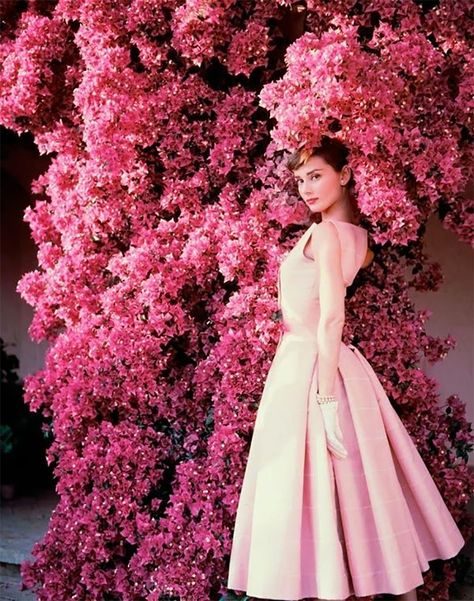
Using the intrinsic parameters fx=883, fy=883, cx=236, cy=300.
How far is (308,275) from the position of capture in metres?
3.84

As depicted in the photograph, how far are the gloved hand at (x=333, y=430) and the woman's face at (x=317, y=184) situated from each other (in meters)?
0.91

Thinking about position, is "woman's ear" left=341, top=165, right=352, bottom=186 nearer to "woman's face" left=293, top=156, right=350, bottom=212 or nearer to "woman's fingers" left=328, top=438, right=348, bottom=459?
"woman's face" left=293, top=156, right=350, bottom=212

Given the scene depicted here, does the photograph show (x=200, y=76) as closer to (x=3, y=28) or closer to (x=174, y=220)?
(x=174, y=220)

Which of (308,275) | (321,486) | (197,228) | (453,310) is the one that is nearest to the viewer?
(321,486)

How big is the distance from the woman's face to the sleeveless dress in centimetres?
13

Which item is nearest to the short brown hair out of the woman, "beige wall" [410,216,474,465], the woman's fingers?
the woman

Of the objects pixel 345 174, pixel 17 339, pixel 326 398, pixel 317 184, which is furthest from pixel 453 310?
pixel 17 339

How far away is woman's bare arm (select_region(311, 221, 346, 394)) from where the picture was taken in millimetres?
3668

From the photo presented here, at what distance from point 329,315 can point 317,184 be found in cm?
64

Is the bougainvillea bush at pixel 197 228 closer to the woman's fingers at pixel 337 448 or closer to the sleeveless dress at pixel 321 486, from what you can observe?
the sleeveless dress at pixel 321 486

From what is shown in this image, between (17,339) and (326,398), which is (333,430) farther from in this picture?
(17,339)

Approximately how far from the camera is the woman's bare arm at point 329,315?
3668mm

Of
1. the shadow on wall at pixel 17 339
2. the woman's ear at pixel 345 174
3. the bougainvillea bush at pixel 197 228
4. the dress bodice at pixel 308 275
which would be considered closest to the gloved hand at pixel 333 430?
the dress bodice at pixel 308 275

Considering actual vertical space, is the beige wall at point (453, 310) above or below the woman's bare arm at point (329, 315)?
above
